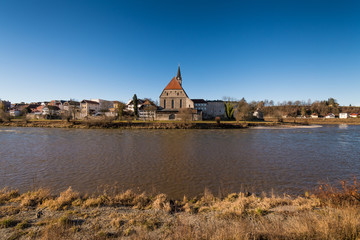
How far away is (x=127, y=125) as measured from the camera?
4422cm

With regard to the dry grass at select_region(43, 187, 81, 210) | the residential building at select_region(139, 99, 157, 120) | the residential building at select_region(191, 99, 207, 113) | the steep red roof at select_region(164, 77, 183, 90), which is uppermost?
the steep red roof at select_region(164, 77, 183, 90)

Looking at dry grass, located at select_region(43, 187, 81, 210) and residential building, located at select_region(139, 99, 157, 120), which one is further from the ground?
residential building, located at select_region(139, 99, 157, 120)

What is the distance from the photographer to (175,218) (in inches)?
199

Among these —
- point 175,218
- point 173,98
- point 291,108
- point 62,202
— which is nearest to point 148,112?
point 173,98

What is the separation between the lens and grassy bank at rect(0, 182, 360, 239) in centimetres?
372

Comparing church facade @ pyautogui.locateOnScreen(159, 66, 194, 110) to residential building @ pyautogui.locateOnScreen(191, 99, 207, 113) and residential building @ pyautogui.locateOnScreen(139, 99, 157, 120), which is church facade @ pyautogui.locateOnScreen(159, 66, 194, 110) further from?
residential building @ pyautogui.locateOnScreen(191, 99, 207, 113)

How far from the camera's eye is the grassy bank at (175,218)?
12.2ft

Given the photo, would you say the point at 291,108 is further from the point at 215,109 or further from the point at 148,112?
the point at 148,112

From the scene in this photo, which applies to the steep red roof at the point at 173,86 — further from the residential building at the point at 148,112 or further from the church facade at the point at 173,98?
the residential building at the point at 148,112

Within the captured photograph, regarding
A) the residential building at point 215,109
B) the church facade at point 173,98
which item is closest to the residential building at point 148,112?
the church facade at point 173,98

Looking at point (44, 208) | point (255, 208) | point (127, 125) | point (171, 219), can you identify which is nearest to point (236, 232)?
point (171, 219)

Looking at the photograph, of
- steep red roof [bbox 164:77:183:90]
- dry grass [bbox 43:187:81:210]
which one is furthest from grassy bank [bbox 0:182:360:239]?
steep red roof [bbox 164:77:183:90]

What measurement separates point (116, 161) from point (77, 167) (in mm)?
2726

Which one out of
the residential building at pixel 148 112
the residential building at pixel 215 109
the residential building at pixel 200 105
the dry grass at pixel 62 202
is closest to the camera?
the dry grass at pixel 62 202
